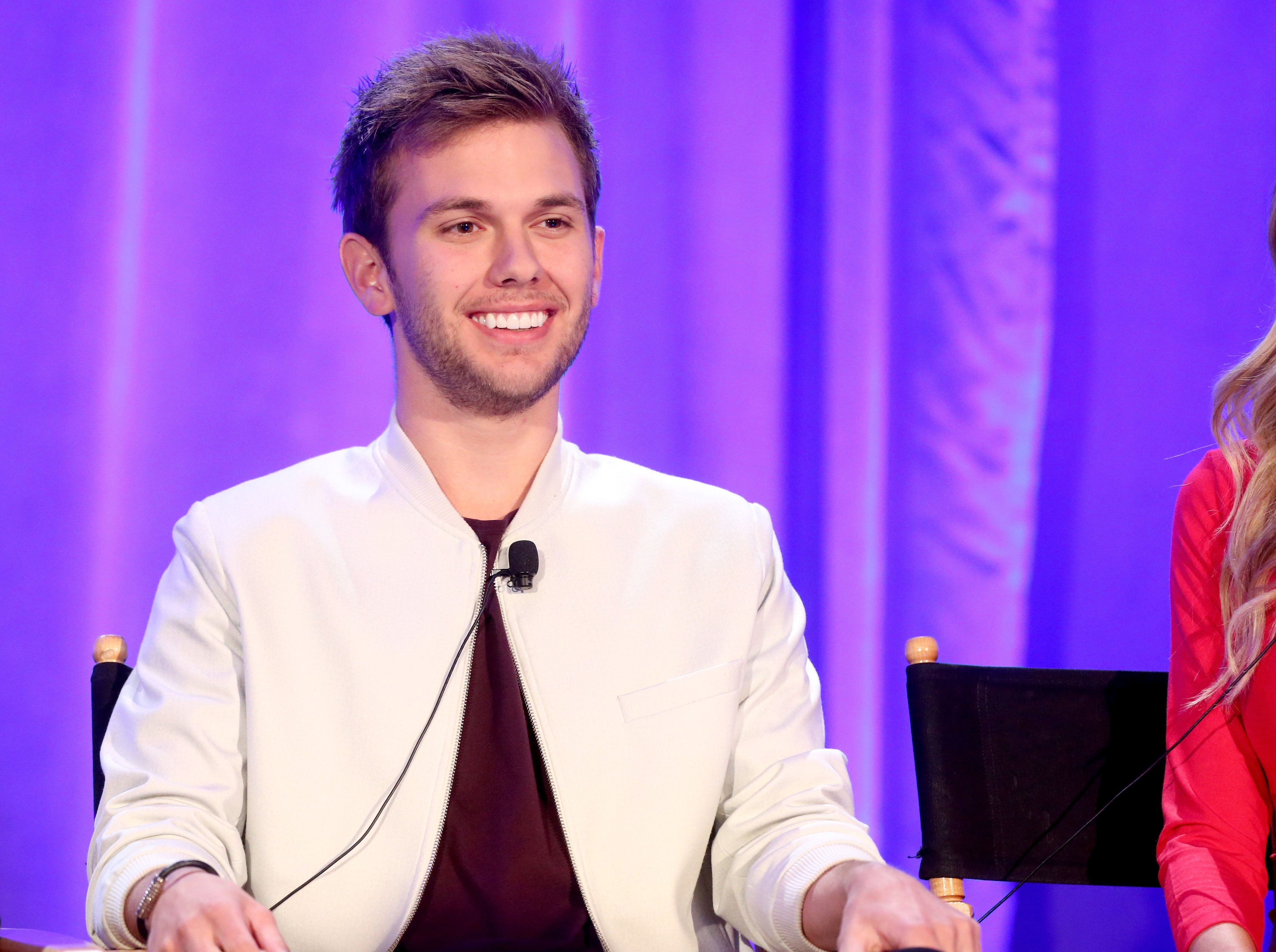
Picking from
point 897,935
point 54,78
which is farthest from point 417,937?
point 54,78

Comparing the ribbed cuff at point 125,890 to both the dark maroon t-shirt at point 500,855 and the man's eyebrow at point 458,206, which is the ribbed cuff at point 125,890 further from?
the man's eyebrow at point 458,206

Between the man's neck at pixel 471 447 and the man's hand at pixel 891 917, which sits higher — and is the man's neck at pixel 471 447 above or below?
above

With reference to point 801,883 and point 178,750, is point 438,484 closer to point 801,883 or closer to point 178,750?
point 178,750

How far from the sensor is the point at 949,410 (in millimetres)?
2342

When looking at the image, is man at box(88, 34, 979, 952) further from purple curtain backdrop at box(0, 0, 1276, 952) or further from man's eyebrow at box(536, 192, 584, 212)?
purple curtain backdrop at box(0, 0, 1276, 952)

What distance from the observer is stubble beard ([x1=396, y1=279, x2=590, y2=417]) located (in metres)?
1.61

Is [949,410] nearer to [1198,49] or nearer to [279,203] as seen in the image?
[1198,49]

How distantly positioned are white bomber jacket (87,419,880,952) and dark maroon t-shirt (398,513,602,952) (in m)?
0.03

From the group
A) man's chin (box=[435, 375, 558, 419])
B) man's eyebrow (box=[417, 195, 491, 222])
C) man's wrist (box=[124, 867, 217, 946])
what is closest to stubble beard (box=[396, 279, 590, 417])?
man's chin (box=[435, 375, 558, 419])

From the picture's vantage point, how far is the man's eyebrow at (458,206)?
1.60m

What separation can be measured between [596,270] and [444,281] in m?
0.27

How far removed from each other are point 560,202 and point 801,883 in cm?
86

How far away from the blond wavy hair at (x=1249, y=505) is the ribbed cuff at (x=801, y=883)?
0.48 m

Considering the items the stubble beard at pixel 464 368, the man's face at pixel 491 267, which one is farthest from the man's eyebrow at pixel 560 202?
the stubble beard at pixel 464 368
